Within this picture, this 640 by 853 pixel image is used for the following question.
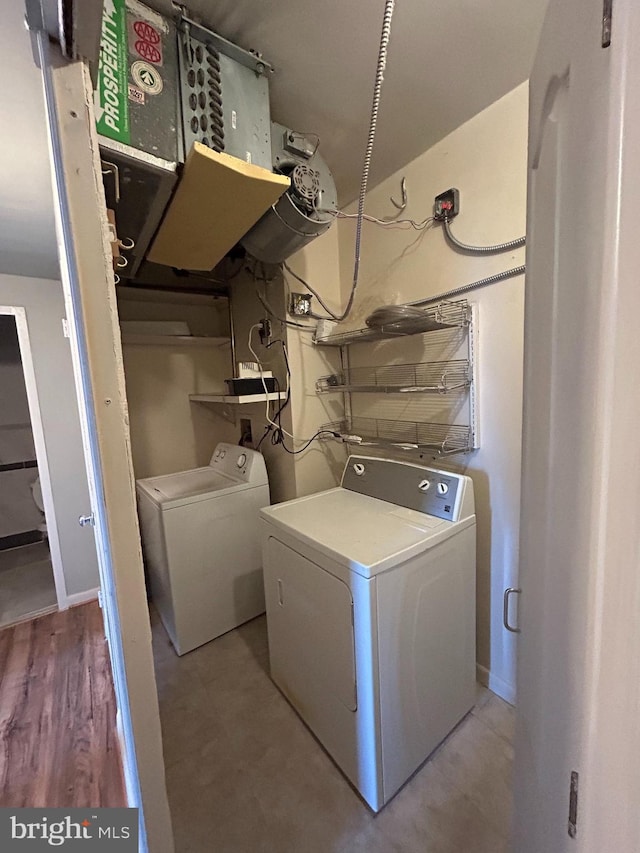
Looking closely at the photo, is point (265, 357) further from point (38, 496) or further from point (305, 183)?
point (38, 496)

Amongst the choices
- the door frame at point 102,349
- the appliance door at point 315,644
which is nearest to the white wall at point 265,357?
the appliance door at point 315,644

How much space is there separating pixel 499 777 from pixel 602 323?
1.77 metres

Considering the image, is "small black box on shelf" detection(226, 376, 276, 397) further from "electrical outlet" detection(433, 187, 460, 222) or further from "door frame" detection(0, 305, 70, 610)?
"door frame" detection(0, 305, 70, 610)

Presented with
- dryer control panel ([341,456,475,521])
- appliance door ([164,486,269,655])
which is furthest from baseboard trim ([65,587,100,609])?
dryer control panel ([341,456,475,521])

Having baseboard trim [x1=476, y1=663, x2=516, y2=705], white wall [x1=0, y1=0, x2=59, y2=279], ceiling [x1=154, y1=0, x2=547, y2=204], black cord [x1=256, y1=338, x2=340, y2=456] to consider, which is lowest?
baseboard trim [x1=476, y1=663, x2=516, y2=705]

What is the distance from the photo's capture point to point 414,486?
5.38 ft

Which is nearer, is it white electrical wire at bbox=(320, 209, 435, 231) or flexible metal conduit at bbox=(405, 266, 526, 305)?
flexible metal conduit at bbox=(405, 266, 526, 305)

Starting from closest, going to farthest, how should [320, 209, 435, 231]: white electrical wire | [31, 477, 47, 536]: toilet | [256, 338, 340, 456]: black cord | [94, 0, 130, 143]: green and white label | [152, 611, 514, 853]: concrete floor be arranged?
[94, 0, 130, 143]: green and white label → [152, 611, 514, 853]: concrete floor → [320, 209, 435, 231]: white electrical wire → [256, 338, 340, 456]: black cord → [31, 477, 47, 536]: toilet

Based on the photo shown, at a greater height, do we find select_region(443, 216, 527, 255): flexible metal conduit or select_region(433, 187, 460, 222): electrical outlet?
select_region(433, 187, 460, 222): electrical outlet

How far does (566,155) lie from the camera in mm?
529

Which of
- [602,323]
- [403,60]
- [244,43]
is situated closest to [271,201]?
[244,43]

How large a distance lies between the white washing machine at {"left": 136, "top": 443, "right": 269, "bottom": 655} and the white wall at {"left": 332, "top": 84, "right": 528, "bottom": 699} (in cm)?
126

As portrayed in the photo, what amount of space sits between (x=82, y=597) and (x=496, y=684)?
2.80 meters

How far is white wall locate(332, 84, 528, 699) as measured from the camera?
145 centimetres
